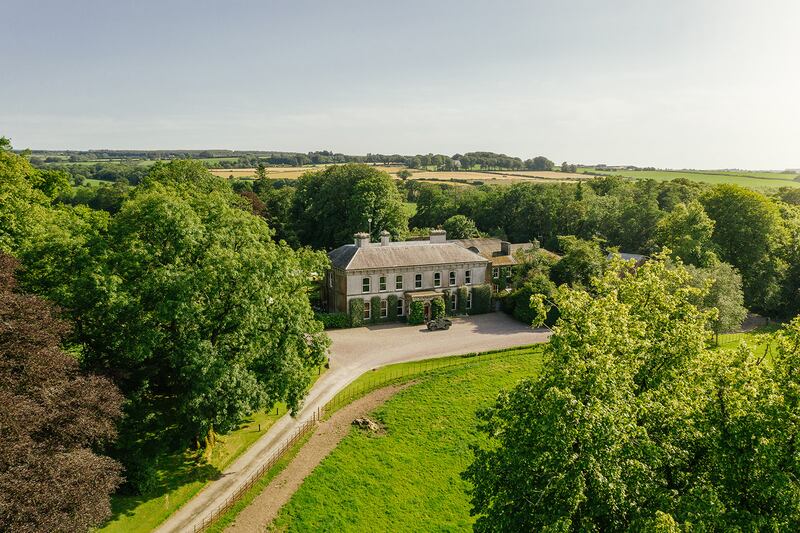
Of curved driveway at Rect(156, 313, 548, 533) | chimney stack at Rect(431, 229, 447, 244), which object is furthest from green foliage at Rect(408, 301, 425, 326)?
chimney stack at Rect(431, 229, 447, 244)

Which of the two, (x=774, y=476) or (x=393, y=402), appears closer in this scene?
(x=774, y=476)

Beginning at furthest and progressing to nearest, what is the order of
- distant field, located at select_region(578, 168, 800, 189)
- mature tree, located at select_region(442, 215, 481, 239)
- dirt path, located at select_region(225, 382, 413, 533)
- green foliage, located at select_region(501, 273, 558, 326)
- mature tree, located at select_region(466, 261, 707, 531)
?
1. distant field, located at select_region(578, 168, 800, 189)
2. mature tree, located at select_region(442, 215, 481, 239)
3. green foliage, located at select_region(501, 273, 558, 326)
4. dirt path, located at select_region(225, 382, 413, 533)
5. mature tree, located at select_region(466, 261, 707, 531)

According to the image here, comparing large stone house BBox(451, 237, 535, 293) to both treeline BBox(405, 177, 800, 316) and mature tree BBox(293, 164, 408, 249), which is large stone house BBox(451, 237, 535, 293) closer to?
mature tree BBox(293, 164, 408, 249)

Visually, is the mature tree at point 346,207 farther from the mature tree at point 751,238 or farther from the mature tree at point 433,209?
the mature tree at point 751,238

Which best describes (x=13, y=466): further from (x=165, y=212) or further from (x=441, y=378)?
(x=441, y=378)

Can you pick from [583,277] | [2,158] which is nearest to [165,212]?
[2,158]

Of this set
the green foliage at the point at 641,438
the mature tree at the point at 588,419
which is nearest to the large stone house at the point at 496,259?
the mature tree at the point at 588,419

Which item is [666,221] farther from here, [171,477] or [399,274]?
[171,477]
